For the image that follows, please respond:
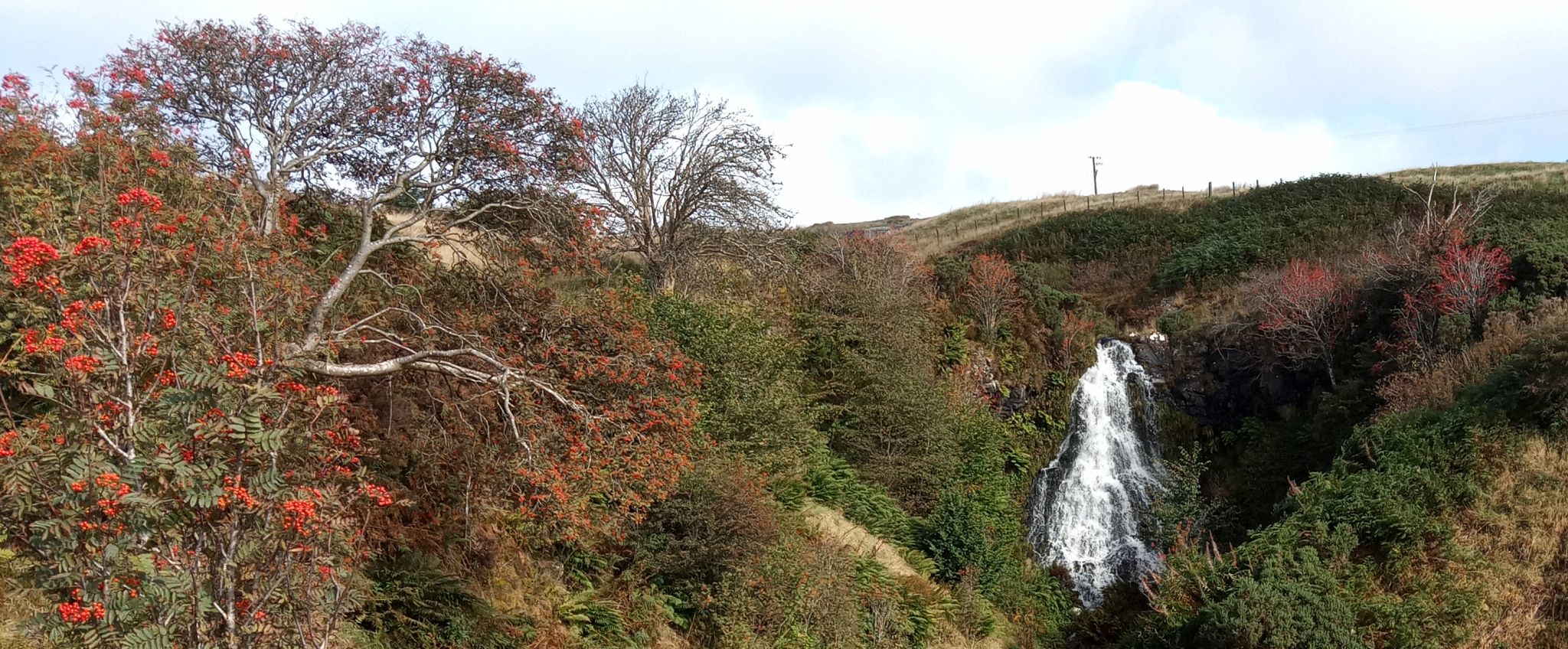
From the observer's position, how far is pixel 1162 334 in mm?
24953

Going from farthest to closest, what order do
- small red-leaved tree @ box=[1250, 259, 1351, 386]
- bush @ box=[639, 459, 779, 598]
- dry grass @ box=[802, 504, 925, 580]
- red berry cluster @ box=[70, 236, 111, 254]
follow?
1. small red-leaved tree @ box=[1250, 259, 1351, 386]
2. dry grass @ box=[802, 504, 925, 580]
3. bush @ box=[639, 459, 779, 598]
4. red berry cluster @ box=[70, 236, 111, 254]

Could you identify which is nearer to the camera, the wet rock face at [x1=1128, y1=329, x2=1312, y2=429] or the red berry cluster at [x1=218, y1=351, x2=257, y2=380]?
the red berry cluster at [x1=218, y1=351, x2=257, y2=380]

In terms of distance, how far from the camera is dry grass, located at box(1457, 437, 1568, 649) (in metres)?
10.7

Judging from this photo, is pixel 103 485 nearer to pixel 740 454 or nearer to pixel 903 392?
pixel 740 454

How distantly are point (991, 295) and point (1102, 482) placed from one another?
6430 mm

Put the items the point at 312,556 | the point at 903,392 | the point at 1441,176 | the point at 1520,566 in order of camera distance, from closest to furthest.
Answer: the point at 312,556
the point at 1520,566
the point at 903,392
the point at 1441,176

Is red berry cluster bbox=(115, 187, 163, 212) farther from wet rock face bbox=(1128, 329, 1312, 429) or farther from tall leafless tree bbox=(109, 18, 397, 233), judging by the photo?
wet rock face bbox=(1128, 329, 1312, 429)

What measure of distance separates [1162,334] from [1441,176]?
21.7 m

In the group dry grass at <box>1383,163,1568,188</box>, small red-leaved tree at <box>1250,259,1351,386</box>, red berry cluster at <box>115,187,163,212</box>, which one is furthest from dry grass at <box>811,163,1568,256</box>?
red berry cluster at <box>115,187,163,212</box>

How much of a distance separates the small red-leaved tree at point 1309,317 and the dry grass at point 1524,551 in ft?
23.9

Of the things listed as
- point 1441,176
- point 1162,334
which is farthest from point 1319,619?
point 1441,176

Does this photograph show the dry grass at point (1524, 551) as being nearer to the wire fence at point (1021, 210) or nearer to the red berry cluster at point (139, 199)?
the red berry cluster at point (139, 199)

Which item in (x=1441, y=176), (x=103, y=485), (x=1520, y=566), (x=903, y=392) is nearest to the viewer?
(x=103, y=485)

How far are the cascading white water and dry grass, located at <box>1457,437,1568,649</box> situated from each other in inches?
323
